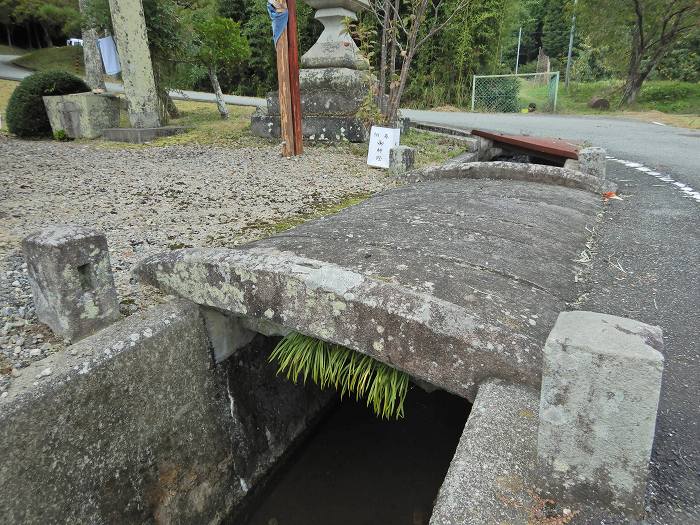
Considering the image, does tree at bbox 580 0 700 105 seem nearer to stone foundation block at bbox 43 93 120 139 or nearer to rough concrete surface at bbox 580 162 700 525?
rough concrete surface at bbox 580 162 700 525

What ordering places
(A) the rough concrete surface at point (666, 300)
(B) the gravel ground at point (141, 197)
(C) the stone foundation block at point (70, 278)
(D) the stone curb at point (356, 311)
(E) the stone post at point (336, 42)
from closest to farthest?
1. (A) the rough concrete surface at point (666, 300)
2. (D) the stone curb at point (356, 311)
3. (C) the stone foundation block at point (70, 278)
4. (B) the gravel ground at point (141, 197)
5. (E) the stone post at point (336, 42)

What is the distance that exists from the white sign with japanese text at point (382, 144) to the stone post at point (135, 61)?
14.5 feet

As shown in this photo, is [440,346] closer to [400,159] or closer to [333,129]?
[400,159]

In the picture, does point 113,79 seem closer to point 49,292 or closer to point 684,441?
point 49,292

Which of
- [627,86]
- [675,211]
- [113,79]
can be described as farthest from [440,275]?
[113,79]

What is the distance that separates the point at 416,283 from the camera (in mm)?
1922

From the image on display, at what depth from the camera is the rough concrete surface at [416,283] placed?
1.63 metres

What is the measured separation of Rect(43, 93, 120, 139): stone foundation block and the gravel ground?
27.8 inches

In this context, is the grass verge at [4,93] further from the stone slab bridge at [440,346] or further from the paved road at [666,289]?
the paved road at [666,289]

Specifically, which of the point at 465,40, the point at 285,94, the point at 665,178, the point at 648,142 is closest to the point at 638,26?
the point at 465,40

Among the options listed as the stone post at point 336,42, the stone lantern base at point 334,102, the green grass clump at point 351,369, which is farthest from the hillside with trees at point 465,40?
the green grass clump at point 351,369

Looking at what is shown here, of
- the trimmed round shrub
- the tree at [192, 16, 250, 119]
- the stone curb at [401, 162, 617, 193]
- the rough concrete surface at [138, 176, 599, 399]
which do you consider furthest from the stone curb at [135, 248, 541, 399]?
the tree at [192, 16, 250, 119]

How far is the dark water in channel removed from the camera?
2.82 m

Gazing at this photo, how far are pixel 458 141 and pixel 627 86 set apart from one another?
1479 cm
